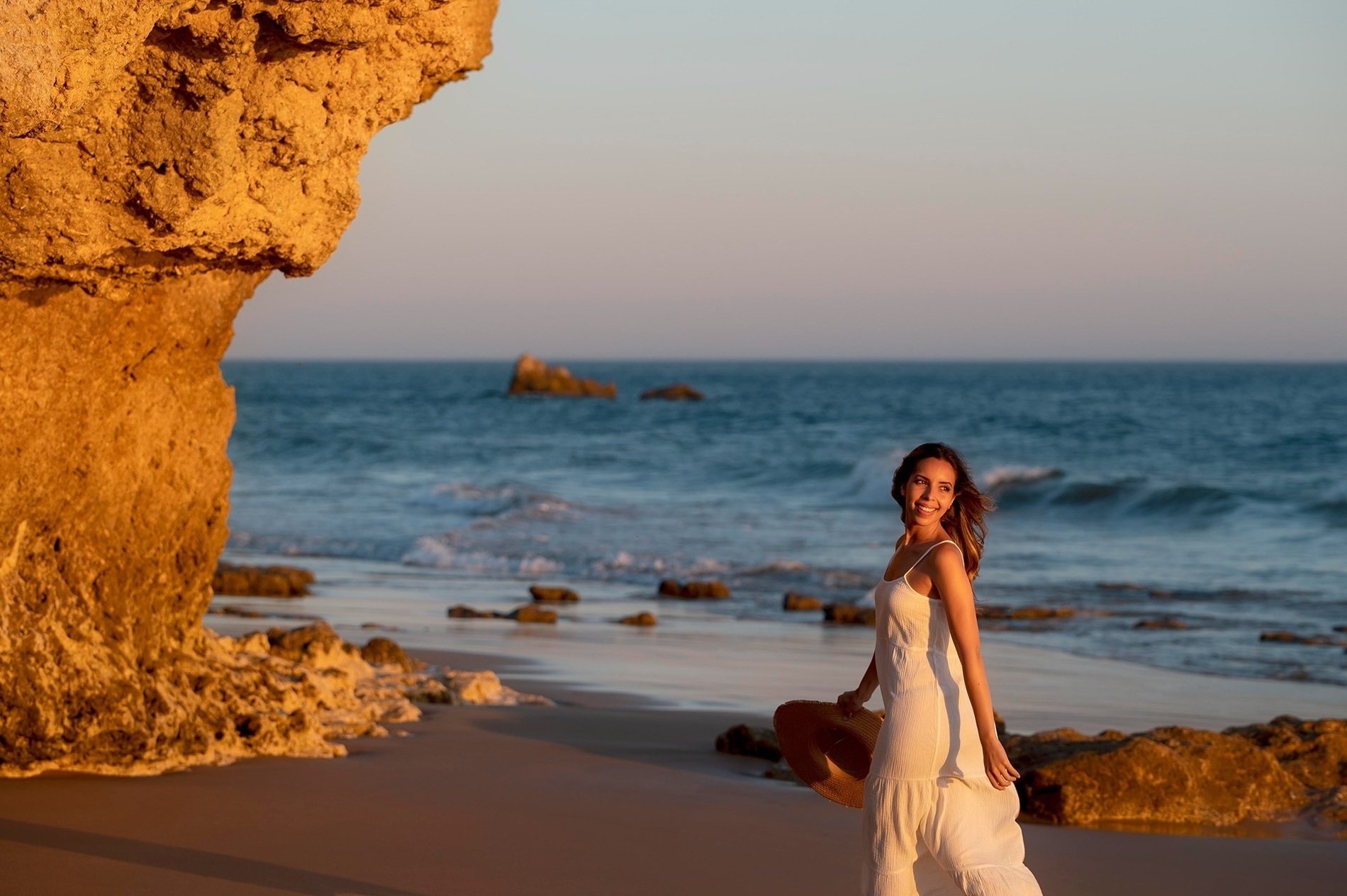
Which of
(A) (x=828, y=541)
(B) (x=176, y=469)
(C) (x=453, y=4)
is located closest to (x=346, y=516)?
(A) (x=828, y=541)

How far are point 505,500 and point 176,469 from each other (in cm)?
1897

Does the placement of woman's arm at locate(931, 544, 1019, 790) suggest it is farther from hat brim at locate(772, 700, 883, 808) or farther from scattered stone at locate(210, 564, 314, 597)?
scattered stone at locate(210, 564, 314, 597)

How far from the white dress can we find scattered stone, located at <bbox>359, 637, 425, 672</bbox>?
597 cm

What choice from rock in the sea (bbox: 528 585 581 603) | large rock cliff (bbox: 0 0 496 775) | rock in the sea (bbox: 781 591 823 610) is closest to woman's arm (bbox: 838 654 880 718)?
large rock cliff (bbox: 0 0 496 775)

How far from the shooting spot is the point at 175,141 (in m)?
5.01

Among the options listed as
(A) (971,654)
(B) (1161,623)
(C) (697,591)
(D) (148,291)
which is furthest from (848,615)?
(A) (971,654)

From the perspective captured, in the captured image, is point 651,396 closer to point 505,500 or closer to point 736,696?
point 505,500

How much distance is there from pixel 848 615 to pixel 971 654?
9828 mm

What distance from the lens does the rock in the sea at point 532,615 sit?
43.0ft

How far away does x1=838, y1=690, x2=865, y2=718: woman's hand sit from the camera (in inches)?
175

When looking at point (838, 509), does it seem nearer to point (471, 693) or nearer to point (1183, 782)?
point (471, 693)

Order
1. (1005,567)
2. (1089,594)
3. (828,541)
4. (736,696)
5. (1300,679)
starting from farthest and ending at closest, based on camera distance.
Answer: (828,541), (1005,567), (1089,594), (1300,679), (736,696)

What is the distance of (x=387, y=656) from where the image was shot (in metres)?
9.62

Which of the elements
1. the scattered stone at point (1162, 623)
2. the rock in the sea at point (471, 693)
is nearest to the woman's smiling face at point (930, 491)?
the rock in the sea at point (471, 693)
